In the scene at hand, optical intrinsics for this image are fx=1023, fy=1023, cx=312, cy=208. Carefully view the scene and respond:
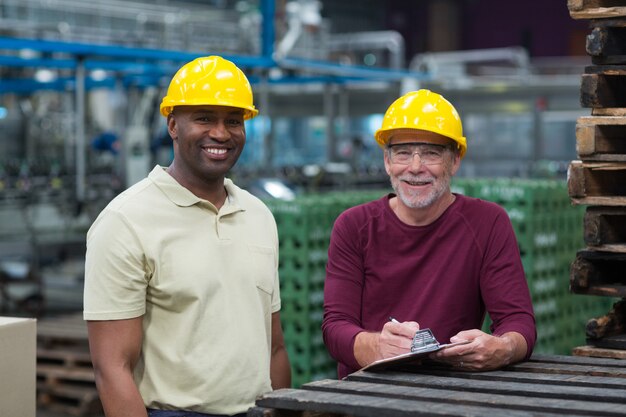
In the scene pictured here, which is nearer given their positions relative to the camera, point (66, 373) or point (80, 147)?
point (66, 373)

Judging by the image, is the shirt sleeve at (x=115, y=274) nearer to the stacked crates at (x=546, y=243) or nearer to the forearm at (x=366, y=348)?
the forearm at (x=366, y=348)

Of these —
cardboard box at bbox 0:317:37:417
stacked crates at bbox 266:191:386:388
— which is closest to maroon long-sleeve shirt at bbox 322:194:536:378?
cardboard box at bbox 0:317:37:417

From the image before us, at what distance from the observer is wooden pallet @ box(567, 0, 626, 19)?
3639 mm

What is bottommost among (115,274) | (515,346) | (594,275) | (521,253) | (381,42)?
(521,253)

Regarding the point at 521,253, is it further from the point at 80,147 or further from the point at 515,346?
the point at 80,147

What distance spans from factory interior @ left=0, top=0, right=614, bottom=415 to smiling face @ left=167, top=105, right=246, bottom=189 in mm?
3872

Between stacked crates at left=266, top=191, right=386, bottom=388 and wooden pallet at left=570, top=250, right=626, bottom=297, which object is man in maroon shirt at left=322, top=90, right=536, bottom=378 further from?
stacked crates at left=266, top=191, right=386, bottom=388

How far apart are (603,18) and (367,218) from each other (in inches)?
45.0

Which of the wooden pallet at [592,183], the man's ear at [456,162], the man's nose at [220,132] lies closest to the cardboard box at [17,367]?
the man's nose at [220,132]

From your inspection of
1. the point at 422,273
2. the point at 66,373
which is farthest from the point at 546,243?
the point at 422,273

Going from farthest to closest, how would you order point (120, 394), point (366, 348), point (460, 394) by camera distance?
point (366, 348) → point (120, 394) → point (460, 394)

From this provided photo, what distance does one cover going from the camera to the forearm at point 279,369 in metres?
3.47

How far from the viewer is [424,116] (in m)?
3.41

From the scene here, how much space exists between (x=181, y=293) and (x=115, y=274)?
0.20 metres
